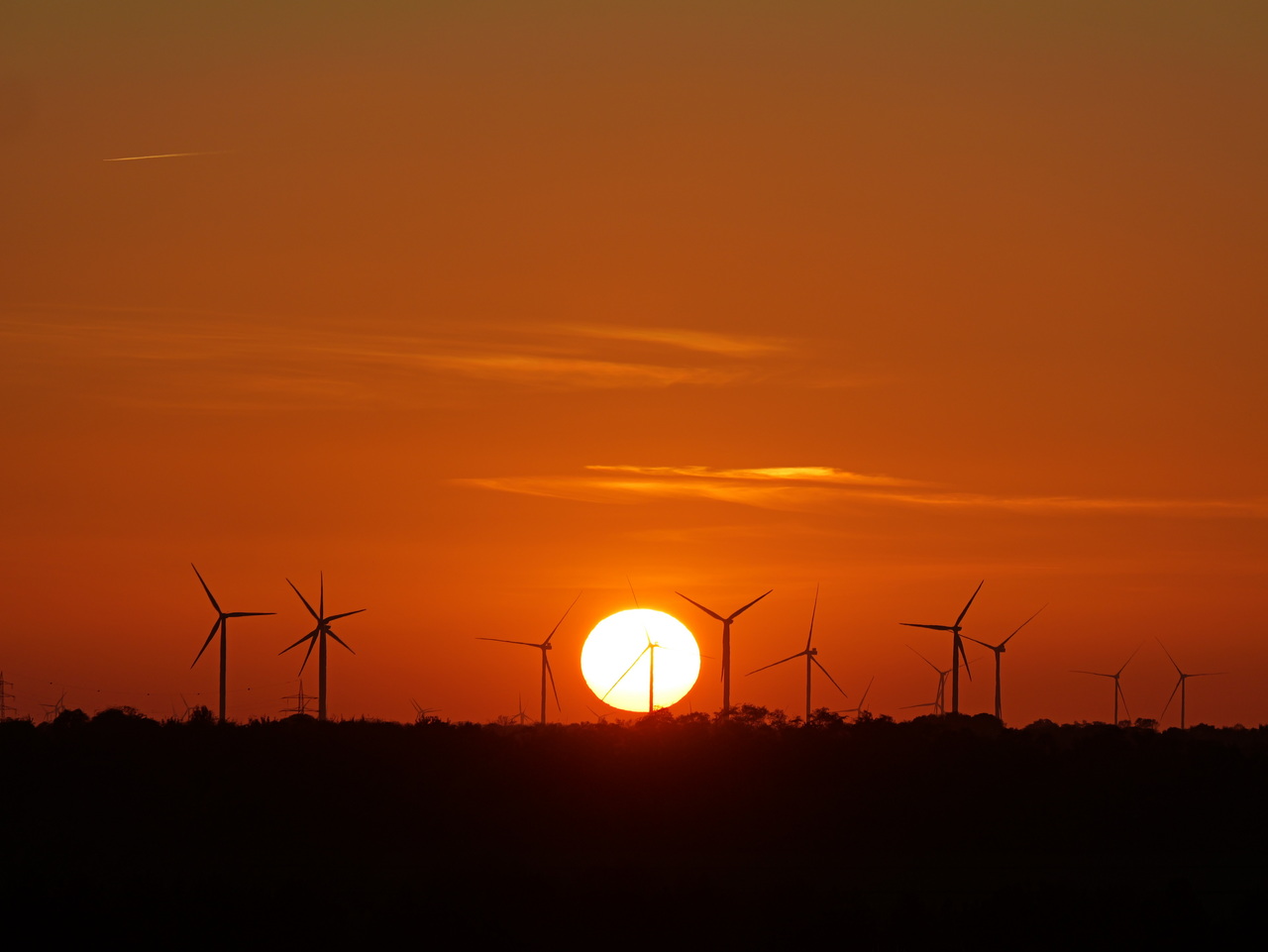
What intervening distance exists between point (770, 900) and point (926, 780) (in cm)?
3941

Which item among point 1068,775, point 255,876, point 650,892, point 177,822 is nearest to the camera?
point 650,892

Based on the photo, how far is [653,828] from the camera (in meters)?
97.5

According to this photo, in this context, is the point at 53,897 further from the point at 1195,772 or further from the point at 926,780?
the point at 1195,772

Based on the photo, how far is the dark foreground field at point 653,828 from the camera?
205ft

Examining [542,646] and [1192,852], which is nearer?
[1192,852]

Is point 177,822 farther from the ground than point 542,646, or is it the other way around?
point 542,646

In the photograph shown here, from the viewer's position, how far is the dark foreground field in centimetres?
6234

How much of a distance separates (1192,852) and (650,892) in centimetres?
3911

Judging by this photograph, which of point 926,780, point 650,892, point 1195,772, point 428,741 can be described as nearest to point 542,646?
point 428,741

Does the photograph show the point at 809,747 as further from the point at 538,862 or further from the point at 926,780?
the point at 538,862

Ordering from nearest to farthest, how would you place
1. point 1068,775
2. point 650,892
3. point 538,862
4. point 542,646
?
point 650,892 < point 538,862 < point 1068,775 < point 542,646

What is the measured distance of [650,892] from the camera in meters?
65.9

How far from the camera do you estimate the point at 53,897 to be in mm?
61250

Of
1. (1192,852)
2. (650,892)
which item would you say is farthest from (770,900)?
(1192,852)
